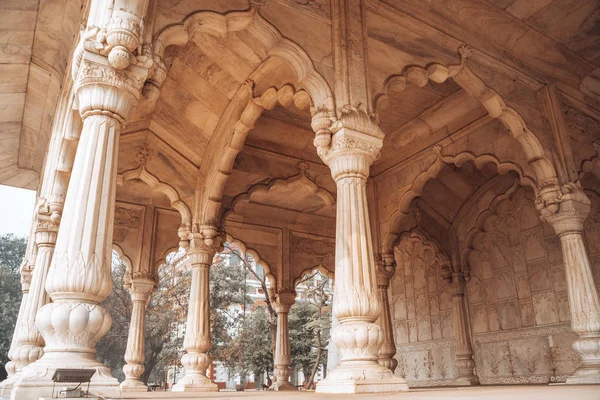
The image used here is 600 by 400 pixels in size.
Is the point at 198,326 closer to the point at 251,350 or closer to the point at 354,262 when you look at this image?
the point at 354,262

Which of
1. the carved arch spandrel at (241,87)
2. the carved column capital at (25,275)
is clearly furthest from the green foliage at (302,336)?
the carved arch spandrel at (241,87)

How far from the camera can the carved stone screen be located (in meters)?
12.8

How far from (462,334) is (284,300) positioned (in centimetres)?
472

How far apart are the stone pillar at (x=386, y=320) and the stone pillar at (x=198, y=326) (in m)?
3.13

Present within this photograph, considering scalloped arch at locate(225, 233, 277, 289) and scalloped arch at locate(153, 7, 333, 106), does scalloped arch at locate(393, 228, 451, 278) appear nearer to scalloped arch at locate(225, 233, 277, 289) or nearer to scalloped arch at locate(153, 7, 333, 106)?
scalloped arch at locate(225, 233, 277, 289)

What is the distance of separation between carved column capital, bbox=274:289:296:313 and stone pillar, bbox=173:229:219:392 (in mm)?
5037

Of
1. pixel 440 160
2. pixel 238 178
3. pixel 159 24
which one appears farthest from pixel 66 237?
pixel 440 160

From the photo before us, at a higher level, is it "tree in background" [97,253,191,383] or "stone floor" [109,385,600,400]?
"tree in background" [97,253,191,383]

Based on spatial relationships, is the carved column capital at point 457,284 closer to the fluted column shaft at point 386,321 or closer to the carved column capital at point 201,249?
the fluted column shaft at point 386,321

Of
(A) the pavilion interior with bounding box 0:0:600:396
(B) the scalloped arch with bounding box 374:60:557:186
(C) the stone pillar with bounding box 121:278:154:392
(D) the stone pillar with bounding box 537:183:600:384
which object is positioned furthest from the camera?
(C) the stone pillar with bounding box 121:278:154:392

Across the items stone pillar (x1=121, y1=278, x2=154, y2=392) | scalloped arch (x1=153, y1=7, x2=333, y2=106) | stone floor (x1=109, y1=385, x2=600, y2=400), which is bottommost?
stone floor (x1=109, y1=385, x2=600, y2=400)

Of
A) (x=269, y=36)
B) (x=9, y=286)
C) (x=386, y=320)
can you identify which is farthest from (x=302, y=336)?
(x=269, y=36)

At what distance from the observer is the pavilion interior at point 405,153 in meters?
7.40

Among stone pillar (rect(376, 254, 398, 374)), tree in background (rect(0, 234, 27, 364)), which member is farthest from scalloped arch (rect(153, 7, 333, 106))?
tree in background (rect(0, 234, 27, 364))
